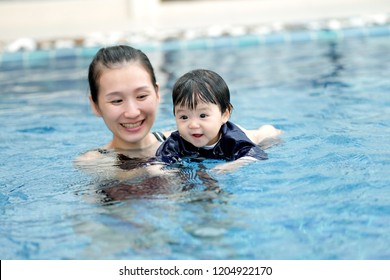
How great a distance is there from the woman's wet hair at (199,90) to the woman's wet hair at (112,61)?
0.22m

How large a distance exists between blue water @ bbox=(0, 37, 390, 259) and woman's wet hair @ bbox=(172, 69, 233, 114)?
1.31 feet

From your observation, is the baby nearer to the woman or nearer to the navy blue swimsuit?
the navy blue swimsuit

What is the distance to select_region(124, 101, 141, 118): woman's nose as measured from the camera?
3.83m

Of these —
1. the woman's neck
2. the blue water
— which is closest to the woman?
the woman's neck

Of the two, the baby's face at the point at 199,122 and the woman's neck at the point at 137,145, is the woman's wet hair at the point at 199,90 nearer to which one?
the baby's face at the point at 199,122

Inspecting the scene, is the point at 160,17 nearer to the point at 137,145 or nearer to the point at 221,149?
the point at 137,145

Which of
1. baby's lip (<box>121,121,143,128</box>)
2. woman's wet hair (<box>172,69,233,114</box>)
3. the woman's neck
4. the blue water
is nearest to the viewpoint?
the blue water

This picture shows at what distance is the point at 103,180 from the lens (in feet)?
12.6

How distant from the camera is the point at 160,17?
13.8 meters

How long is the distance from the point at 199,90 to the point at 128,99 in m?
0.42

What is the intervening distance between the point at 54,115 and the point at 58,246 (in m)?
3.65
